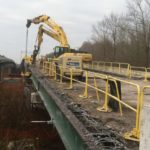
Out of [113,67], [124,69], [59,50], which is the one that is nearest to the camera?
[124,69]

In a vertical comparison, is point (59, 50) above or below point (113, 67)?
above

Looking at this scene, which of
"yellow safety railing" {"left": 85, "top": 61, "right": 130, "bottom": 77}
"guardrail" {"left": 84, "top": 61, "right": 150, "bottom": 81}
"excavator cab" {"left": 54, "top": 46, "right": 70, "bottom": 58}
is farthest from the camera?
"excavator cab" {"left": 54, "top": 46, "right": 70, "bottom": 58}

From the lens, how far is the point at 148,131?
13.6ft

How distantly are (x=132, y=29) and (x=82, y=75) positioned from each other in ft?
140

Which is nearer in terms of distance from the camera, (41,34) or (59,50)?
(59,50)

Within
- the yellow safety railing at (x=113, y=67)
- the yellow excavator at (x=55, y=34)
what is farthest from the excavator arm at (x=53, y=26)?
the yellow safety railing at (x=113, y=67)

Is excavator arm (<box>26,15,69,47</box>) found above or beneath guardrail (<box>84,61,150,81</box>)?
above

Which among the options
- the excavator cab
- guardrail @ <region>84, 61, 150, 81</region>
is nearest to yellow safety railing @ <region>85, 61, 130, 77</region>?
guardrail @ <region>84, 61, 150, 81</region>

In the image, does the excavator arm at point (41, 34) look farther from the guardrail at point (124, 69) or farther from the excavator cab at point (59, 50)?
the guardrail at point (124, 69)

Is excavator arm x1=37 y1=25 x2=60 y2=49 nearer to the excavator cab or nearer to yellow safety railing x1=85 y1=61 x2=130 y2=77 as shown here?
the excavator cab

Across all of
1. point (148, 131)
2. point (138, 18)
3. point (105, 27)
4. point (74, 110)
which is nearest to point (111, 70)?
point (138, 18)

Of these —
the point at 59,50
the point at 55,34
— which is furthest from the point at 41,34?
the point at 59,50

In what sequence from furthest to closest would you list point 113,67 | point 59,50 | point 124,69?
point 113,67 < point 59,50 < point 124,69

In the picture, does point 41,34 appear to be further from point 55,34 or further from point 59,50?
point 59,50
